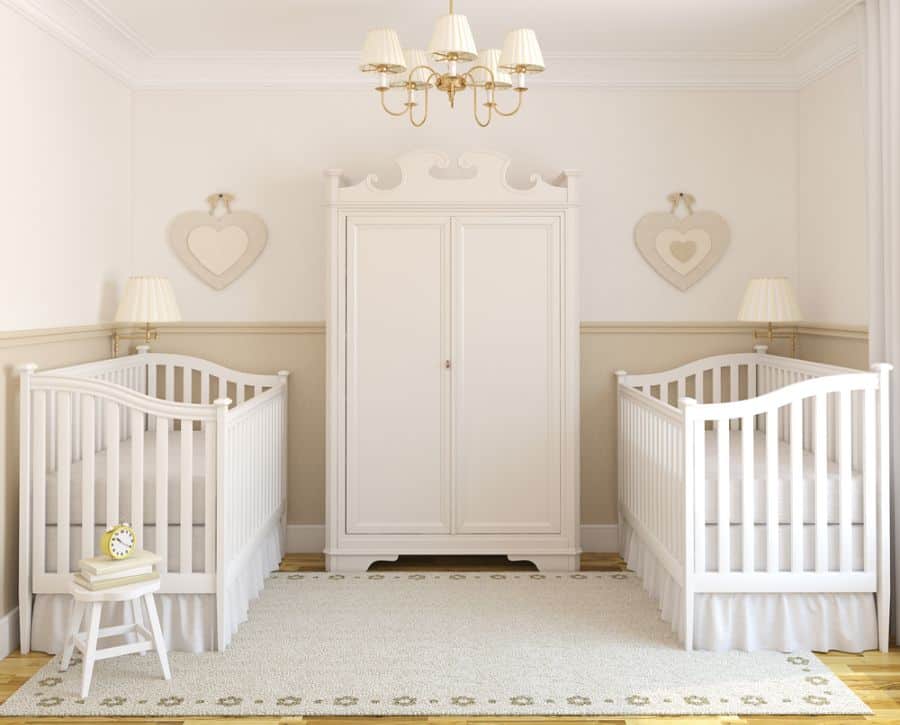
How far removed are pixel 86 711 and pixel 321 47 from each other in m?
2.89

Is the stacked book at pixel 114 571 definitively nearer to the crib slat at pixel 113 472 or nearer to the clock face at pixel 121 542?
the clock face at pixel 121 542

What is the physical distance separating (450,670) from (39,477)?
4.84 feet

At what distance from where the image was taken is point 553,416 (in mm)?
4078

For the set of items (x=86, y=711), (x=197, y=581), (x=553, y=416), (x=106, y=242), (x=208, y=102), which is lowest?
(x=86, y=711)

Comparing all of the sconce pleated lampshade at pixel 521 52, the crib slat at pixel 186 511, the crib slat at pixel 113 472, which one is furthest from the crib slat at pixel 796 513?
the crib slat at pixel 113 472

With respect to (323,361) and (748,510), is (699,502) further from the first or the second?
(323,361)

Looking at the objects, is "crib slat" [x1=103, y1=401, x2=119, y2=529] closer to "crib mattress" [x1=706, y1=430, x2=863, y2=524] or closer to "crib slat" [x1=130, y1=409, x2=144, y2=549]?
"crib slat" [x1=130, y1=409, x2=144, y2=549]

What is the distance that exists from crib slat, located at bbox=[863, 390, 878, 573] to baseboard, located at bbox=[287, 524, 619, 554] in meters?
1.52

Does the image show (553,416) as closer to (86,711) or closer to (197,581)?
(197,581)

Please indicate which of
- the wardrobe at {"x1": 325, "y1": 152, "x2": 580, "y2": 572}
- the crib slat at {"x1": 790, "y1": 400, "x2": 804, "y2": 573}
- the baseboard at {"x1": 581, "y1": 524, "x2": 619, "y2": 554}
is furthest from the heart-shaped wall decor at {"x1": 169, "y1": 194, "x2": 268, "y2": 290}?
the crib slat at {"x1": 790, "y1": 400, "x2": 804, "y2": 573}

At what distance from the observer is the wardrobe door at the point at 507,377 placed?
13.3 feet

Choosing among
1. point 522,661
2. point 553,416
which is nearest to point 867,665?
point 522,661

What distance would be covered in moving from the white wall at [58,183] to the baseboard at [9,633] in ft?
3.12

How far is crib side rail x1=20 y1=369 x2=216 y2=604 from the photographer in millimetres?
3070
